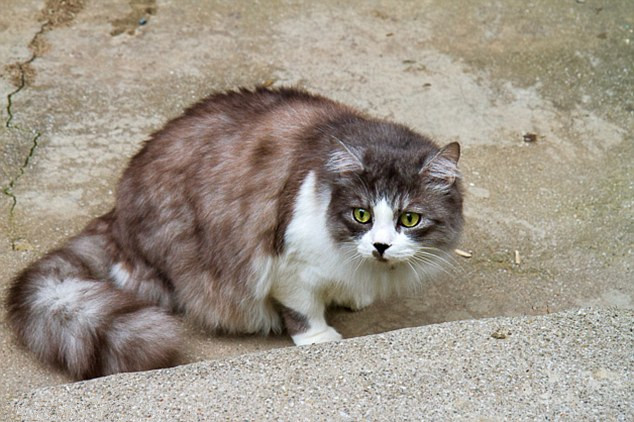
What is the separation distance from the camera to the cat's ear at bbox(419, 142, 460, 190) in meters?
3.34

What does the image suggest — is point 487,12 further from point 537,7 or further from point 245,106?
point 245,106

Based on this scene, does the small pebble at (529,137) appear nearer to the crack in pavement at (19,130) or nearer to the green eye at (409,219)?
the green eye at (409,219)

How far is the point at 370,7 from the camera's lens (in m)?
6.09

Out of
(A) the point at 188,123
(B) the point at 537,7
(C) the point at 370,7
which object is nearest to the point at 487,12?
(B) the point at 537,7

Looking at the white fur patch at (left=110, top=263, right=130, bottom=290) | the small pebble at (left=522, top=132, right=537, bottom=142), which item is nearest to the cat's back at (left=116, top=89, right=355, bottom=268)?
the white fur patch at (left=110, top=263, right=130, bottom=290)

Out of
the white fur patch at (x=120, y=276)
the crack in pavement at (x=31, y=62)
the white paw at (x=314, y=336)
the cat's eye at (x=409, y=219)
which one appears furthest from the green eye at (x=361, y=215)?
the crack in pavement at (x=31, y=62)

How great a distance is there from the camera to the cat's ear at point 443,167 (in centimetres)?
334

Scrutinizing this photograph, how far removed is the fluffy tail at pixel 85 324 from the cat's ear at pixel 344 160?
0.89m

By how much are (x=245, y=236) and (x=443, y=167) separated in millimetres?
835

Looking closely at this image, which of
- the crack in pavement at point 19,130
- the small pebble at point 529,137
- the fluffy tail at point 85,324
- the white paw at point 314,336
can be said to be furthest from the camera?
the small pebble at point 529,137

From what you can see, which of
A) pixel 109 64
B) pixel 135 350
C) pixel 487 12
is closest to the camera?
Answer: pixel 135 350

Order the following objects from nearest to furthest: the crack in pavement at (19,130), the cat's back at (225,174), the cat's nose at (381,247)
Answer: the cat's nose at (381,247), the cat's back at (225,174), the crack in pavement at (19,130)

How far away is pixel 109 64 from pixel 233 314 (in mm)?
2196

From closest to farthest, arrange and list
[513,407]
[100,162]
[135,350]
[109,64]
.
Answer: [513,407], [135,350], [100,162], [109,64]
